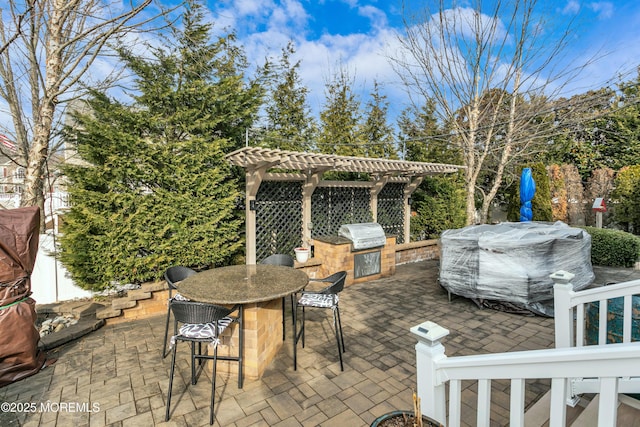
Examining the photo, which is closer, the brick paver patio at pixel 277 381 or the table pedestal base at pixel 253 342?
the brick paver patio at pixel 277 381

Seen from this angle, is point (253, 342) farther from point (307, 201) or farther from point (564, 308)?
point (307, 201)

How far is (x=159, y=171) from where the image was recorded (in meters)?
4.46

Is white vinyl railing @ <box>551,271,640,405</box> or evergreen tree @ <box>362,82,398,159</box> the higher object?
evergreen tree @ <box>362,82,398,159</box>

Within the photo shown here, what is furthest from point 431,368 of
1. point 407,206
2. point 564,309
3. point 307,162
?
point 407,206

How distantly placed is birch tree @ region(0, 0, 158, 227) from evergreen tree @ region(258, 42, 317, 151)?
419cm

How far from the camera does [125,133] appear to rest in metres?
4.23

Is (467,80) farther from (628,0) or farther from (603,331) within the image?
(603,331)

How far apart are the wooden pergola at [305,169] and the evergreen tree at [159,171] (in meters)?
0.29

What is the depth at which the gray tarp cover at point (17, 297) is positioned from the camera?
2660 millimetres

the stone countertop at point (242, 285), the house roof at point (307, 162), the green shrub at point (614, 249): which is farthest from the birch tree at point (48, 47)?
the green shrub at point (614, 249)

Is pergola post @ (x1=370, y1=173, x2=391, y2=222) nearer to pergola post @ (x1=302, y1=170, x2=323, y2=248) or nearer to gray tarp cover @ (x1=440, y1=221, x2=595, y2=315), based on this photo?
pergola post @ (x1=302, y1=170, x2=323, y2=248)

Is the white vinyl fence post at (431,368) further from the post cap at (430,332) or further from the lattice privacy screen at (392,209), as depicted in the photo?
the lattice privacy screen at (392,209)

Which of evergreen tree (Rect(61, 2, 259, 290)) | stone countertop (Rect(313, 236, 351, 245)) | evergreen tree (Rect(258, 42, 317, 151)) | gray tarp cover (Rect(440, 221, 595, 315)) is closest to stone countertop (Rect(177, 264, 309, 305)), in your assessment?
evergreen tree (Rect(61, 2, 259, 290))

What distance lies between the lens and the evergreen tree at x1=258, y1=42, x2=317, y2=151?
7.94 m
